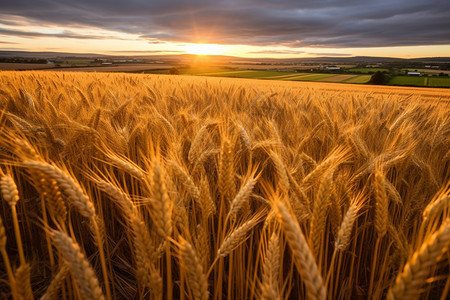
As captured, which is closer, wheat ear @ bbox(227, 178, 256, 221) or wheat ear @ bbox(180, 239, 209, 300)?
wheat ear @ bbox(180, 239, 209, 300)

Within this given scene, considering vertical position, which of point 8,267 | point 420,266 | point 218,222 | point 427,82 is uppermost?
point 427,82

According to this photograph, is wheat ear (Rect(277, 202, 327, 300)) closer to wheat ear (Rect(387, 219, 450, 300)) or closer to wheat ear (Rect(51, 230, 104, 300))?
wheat ear (Rect(387, 219, 450, 300))

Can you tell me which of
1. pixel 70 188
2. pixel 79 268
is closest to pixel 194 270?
pixel 79 268

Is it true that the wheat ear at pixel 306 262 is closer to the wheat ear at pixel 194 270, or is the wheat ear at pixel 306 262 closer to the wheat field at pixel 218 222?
the wheat field at pixel 218 222

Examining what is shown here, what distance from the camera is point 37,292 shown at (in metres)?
1.17

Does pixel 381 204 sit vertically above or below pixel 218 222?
above

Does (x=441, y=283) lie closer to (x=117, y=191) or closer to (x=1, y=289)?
(x=117, y=191)

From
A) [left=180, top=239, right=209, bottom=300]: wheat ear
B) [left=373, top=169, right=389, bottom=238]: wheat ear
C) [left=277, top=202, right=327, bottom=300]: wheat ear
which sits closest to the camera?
[left=277, top=202, right=327, bottom=300]: wheat ear

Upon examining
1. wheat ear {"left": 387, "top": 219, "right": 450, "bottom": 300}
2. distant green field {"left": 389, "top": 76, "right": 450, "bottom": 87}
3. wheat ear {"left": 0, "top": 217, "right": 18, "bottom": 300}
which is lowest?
wheat ear {"left": 0, "top": 217, "right": 18, "bottom": 300}

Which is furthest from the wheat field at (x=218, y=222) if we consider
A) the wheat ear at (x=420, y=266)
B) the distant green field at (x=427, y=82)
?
the distant green field at (x=427, y=82)

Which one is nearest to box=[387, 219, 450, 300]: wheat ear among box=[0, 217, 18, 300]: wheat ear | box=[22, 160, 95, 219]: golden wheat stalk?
box=[22, 160, 95, 219]: golden wheat stalk

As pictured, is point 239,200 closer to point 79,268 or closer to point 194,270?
point 194,270

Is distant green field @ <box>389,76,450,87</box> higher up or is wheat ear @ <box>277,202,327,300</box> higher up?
distant green field @ <box>389,76,450,87</box>

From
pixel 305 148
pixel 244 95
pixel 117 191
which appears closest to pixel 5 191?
pixel 117 191
